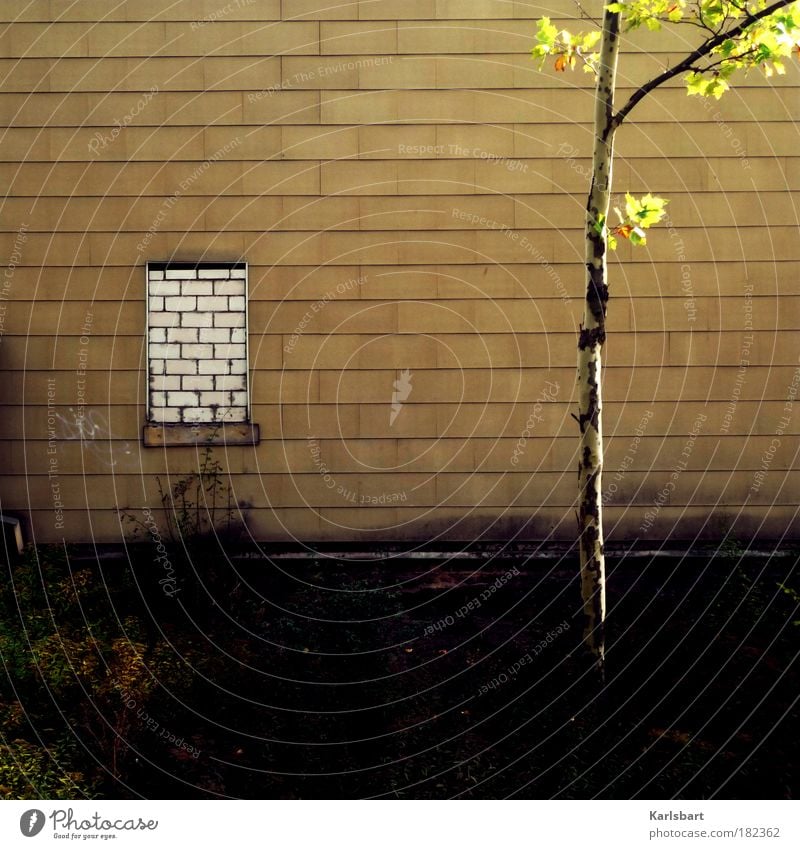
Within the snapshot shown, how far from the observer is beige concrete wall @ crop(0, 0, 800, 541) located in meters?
7.47

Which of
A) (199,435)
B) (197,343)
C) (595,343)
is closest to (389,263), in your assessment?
(197,343)

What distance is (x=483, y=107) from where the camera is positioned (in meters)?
7.50

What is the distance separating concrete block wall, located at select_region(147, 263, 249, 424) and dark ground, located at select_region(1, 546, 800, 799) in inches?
62.5

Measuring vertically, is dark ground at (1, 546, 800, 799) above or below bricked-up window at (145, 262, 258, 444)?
below

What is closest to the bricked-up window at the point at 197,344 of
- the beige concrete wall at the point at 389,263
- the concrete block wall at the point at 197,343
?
the concrete block wall at the point at 197,343

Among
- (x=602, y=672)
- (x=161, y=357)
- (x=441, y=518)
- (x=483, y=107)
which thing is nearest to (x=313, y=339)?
(x=161, y=357)

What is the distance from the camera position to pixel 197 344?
25.5 feet

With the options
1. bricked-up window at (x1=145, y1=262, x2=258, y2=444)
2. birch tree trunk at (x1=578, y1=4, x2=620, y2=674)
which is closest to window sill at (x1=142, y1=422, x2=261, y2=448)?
bricked-up window at (x1=145, y1=262, x2=258, y2=444)

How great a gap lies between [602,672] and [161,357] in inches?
197

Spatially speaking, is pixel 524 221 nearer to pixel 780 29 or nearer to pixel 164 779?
pixel 780 29

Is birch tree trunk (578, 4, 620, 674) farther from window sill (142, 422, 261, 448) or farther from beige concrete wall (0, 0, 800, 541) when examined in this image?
window sill (142, 422, 261, 448)

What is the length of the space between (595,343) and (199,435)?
4184 mm

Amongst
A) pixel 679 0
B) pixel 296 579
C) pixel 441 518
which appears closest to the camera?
pixel 679 0

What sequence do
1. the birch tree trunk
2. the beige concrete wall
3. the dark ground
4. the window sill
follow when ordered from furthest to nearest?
the window sill
the beige concrete wall
the birch tree trunk
the dark ground
